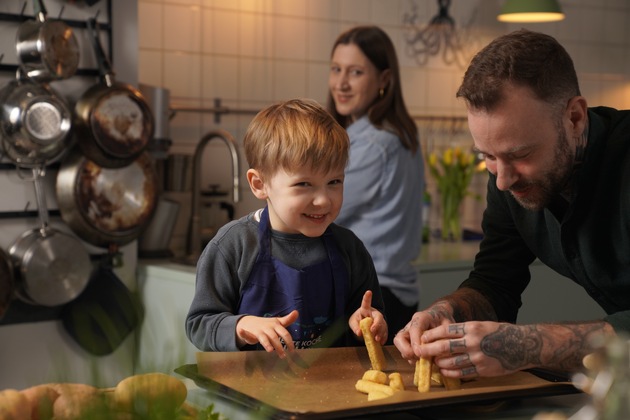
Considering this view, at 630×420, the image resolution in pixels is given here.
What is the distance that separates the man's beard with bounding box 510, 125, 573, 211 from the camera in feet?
5.24

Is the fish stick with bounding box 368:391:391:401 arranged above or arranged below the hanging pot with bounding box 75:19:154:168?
below

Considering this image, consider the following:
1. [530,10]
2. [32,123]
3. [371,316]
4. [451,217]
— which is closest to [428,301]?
[451,217]

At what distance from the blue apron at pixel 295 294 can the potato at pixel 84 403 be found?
75 cm

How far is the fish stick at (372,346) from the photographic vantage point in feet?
4.75

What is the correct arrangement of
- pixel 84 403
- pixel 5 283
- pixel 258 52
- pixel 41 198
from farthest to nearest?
pixel 258 52 → pixel 41 198 → pixel 5 283 → pixel 84 403

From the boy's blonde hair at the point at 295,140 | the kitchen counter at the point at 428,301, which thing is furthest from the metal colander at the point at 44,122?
the boy's blonde hair at the point at 295,140

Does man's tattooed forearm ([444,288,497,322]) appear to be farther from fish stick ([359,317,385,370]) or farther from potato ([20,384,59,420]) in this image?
potato ([20,384,59,420])

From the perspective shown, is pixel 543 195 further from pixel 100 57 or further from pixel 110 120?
pixel 100 57

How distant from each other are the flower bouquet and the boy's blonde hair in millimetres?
2470

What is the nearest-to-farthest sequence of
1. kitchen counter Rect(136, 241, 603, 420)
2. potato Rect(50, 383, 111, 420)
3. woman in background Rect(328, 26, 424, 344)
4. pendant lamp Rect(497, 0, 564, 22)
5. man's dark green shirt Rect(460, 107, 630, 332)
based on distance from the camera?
potato Rect(50, 383, 111, 420) → kitchen counter Rect(136, 241, 603, 420) → man's dark green shirt Rect(460, 107, 630, 332) → woman in background Rect(328, 26, 424, 344) → pendant lamp Rect(497, 0, 564, 22)

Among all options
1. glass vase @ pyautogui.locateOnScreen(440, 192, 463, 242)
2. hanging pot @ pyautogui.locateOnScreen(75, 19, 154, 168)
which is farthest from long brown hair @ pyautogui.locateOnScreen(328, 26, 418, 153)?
glass vase @ pyautogui.locateOnScreen(440, 192, 463, 242)

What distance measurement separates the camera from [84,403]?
0.72m

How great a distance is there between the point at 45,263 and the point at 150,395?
2102mm

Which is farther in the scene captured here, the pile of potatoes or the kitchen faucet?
the kitchen faucet
